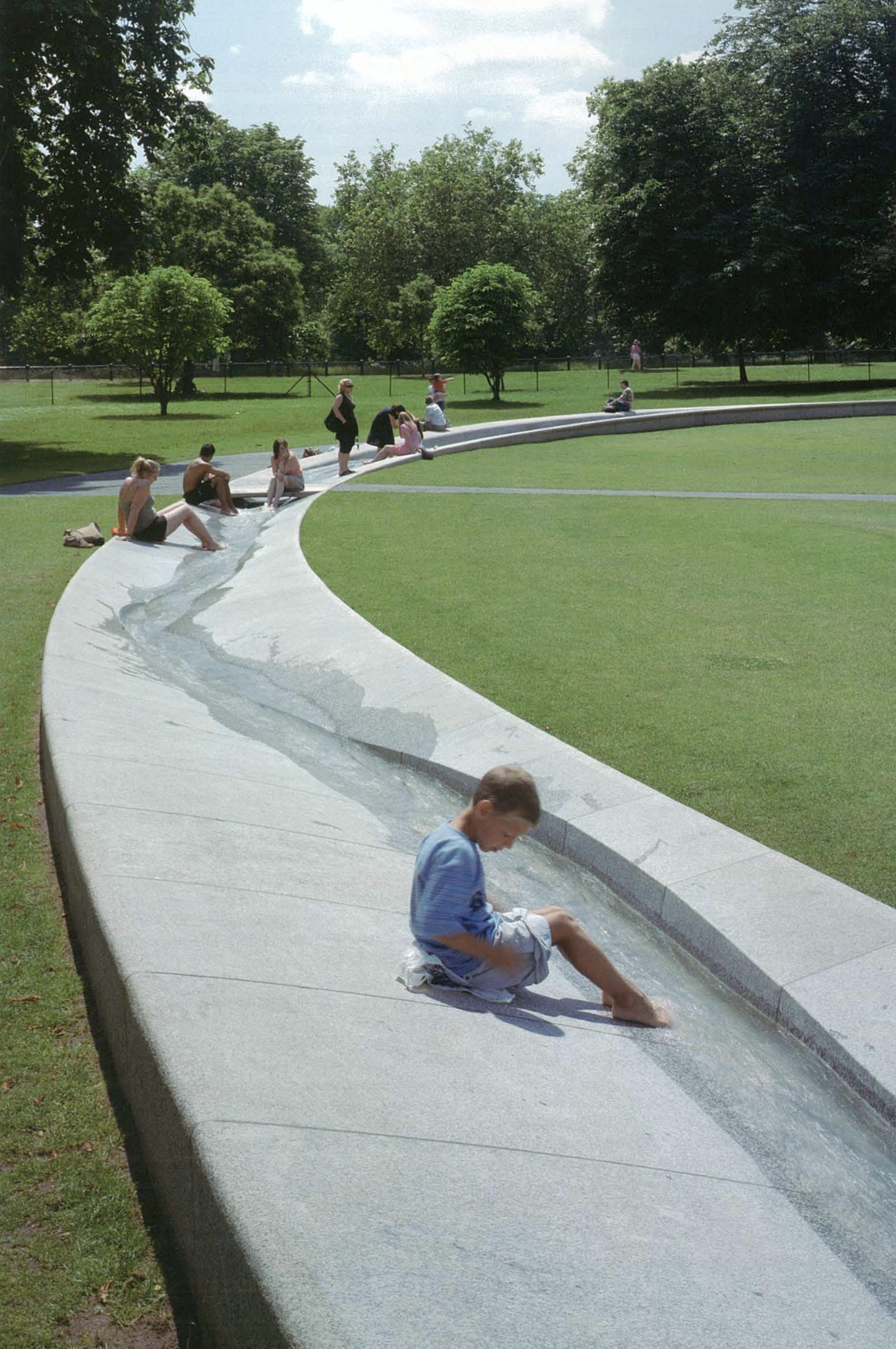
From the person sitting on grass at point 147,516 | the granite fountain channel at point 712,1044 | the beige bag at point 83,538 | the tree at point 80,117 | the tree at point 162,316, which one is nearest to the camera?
the granite fountain channel at point 712,1044

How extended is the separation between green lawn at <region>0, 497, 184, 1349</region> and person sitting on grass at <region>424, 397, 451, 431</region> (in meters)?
26.5

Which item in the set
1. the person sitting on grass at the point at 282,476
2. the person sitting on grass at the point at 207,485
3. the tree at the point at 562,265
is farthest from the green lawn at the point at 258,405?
the tree at the point at 562,265

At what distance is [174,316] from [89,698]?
3606cm

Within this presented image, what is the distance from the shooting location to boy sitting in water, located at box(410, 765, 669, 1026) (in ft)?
14.8

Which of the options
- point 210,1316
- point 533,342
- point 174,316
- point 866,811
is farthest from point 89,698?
point 533,342

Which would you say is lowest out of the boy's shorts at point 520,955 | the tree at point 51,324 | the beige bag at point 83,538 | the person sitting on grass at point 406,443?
the boy's shorts at point 520,955

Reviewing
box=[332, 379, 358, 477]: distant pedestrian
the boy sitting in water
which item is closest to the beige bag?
box=[332, 379, 358, 477]: distant pedestrian

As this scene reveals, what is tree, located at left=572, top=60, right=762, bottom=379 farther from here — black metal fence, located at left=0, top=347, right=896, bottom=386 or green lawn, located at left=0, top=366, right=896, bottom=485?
black metal fence, located at left=0, top=347, right=896, bottom=386

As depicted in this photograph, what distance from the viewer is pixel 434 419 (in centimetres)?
3222

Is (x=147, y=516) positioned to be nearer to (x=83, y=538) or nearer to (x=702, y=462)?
(x=83, y=538)

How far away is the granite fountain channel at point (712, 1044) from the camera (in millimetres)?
4062

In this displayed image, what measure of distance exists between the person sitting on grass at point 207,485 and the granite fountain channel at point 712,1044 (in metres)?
10.6

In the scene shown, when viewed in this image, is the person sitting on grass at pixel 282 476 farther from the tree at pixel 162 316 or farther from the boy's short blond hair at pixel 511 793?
the tree at pixel 162 316

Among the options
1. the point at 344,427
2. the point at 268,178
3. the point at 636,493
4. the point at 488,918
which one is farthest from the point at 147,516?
the point at 268,178
